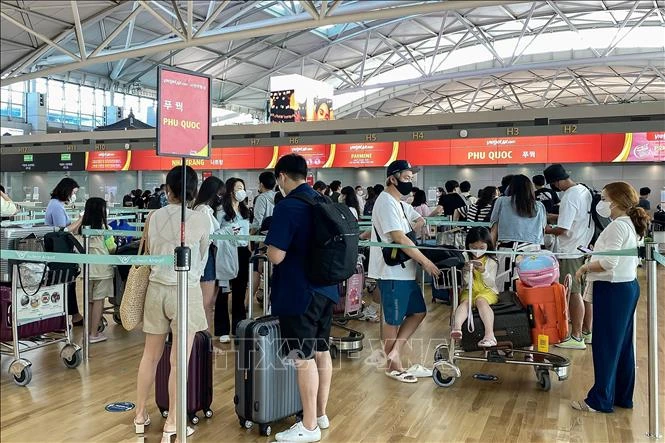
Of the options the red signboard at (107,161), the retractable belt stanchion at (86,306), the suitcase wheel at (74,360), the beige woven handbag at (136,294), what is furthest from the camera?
the red signboard at (107,161)

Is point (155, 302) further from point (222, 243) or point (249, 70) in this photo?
point (249, 70)

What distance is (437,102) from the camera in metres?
36.2

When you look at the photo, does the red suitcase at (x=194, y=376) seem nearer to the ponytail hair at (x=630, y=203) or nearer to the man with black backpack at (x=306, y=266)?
the man with black backpack at (x=306, y=266)

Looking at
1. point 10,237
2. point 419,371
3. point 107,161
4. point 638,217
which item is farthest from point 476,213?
point 107,161

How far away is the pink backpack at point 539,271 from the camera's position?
425 centimetres

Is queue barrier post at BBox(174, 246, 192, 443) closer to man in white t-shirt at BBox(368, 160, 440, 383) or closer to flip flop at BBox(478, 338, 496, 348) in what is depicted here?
man in white t-shirt at BBox(368, 160, 440, 383)

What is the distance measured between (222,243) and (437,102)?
108ft

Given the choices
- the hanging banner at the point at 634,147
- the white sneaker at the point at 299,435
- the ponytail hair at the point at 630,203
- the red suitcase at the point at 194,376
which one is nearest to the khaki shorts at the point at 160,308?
the red suitcase at the point at 194,376

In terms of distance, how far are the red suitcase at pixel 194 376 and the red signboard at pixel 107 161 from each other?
43.0 feet

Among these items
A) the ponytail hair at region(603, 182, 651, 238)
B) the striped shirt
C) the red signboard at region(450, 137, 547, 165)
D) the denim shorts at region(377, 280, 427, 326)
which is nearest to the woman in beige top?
the denim shorts at region(377, 280, 427, 326)

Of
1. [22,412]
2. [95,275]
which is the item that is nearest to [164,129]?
[22,412]

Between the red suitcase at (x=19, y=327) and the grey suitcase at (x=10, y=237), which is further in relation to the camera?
the red suitcase at (x=19, y=327)

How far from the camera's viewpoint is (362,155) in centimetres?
1227

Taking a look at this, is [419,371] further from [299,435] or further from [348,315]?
[299,435]
